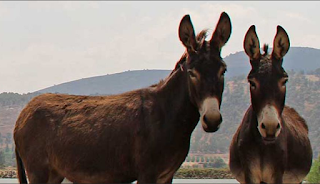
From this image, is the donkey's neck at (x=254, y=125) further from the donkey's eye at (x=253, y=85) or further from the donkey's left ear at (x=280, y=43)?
the donkey's left ear at (x=280, y=43)

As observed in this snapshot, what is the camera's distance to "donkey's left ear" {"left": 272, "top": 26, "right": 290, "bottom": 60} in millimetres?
9586

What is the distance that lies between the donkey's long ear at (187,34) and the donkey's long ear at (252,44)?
1686 mm

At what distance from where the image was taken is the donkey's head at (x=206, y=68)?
7.65 metres

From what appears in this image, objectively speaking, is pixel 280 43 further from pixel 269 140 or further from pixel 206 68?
pixel 206 68

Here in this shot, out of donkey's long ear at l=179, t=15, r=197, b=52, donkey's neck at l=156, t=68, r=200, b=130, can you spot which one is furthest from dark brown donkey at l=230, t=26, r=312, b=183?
donkey's long ear at l=179, t=15, r=197, b=52

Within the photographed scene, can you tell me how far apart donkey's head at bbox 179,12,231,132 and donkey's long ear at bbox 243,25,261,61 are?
4.49 feet

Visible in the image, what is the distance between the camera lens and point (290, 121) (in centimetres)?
1148

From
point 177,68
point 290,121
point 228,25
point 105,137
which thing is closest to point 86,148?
point 105,137

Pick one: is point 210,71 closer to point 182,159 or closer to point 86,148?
point 182,159

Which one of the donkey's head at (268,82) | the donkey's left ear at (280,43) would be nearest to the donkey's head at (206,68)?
the donkey's head at (268,82)

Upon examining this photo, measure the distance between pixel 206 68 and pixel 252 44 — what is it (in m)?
2.01

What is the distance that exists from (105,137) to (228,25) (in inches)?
91.3

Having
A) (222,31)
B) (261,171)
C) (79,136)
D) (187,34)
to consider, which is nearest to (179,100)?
(187,34)

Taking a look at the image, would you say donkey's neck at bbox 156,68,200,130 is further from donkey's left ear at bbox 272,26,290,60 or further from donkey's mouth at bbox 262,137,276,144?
donkey's left ear at bbox 272,26,290,60
